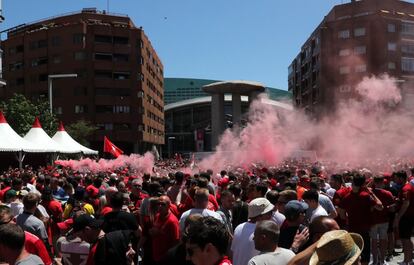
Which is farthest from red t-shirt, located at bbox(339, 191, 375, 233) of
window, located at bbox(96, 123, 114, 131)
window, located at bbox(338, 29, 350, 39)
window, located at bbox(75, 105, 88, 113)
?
window, located at bbox(338, 29, 350, 39)

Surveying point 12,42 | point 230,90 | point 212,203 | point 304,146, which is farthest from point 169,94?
point 212,203

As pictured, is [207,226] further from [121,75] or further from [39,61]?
[39,61]

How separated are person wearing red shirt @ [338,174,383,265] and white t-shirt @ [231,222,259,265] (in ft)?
10.3

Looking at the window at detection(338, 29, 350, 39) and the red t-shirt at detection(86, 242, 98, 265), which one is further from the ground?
the window at detection(338, 29, 350, 39)

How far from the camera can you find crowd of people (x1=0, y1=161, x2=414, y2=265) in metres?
3.06

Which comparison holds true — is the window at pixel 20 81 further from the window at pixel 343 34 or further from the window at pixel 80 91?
the window at pixel 343 34

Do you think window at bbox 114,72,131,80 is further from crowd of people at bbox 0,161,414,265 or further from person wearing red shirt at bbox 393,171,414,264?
person wearing red shirt at bbox 393,171,414,264

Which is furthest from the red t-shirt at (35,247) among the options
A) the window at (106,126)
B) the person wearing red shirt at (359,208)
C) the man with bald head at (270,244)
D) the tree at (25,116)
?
the window at (106,126)

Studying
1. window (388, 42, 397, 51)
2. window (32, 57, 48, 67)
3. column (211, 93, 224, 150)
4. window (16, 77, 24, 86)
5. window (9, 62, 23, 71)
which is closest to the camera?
window (388, 42, 397, 51)

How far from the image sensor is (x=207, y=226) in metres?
3.04

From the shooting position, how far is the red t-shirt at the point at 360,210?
7766 millimetres

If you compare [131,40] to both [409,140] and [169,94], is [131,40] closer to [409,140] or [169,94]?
[409,140]


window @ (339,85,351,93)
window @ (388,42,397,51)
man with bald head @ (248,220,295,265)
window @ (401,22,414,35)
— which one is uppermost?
window @ (401,22,414,35)

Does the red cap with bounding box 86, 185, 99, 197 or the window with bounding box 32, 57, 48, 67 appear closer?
the red cap with bounding box 86, 185, 99, 197
